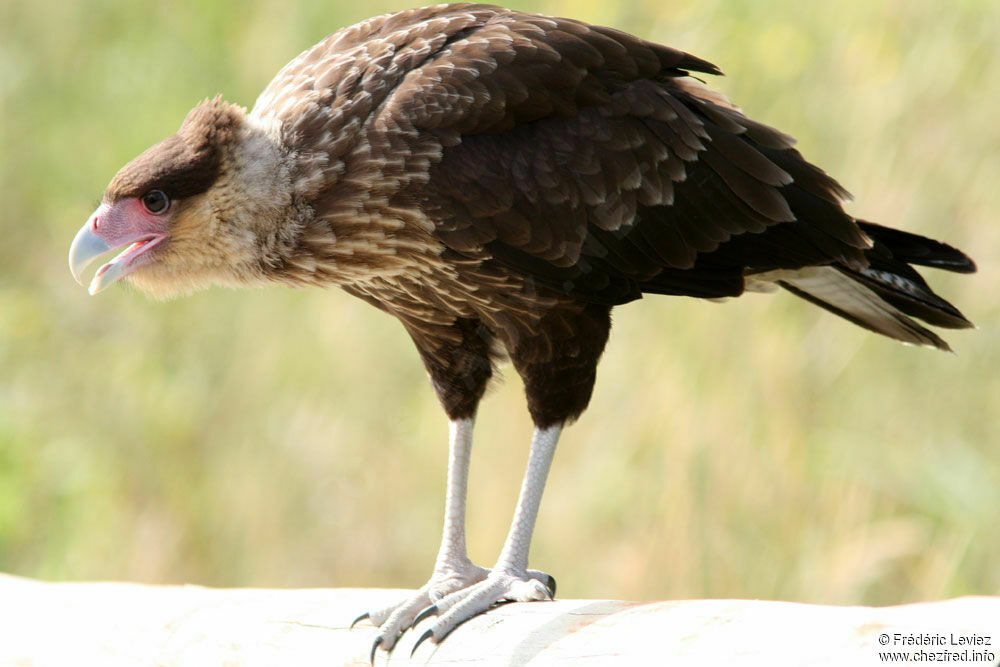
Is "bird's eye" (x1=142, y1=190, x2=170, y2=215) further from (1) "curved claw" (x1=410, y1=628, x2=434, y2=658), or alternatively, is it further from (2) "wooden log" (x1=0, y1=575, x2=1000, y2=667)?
(1) "curved claw" (x1=410, y1=628, x2=434, y2=658)

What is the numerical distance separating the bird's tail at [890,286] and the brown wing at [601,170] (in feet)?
0.55

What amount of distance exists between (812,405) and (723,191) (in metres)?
1.64

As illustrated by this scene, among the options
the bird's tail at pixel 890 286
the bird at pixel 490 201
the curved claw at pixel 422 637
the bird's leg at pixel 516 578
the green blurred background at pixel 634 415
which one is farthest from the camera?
the green blurred background at pixel 634 415

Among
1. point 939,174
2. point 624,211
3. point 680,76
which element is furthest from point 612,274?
point 939,174

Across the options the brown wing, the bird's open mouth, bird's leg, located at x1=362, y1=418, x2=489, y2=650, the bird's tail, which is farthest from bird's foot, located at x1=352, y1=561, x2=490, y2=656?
the bird's tail

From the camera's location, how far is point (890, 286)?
371 centimetres

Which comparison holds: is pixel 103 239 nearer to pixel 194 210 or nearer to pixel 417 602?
pixel 194 210

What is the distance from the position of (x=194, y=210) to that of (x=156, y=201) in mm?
107

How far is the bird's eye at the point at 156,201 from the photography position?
3.25m

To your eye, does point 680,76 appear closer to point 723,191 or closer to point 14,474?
point 723,191

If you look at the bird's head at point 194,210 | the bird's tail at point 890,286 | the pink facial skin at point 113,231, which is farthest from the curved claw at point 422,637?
the bird's tail at point 890,286

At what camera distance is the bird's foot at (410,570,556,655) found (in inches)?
122

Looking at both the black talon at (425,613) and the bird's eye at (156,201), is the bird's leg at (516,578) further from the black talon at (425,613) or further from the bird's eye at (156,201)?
the bird's eye at (156,201)

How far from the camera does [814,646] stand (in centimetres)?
234
